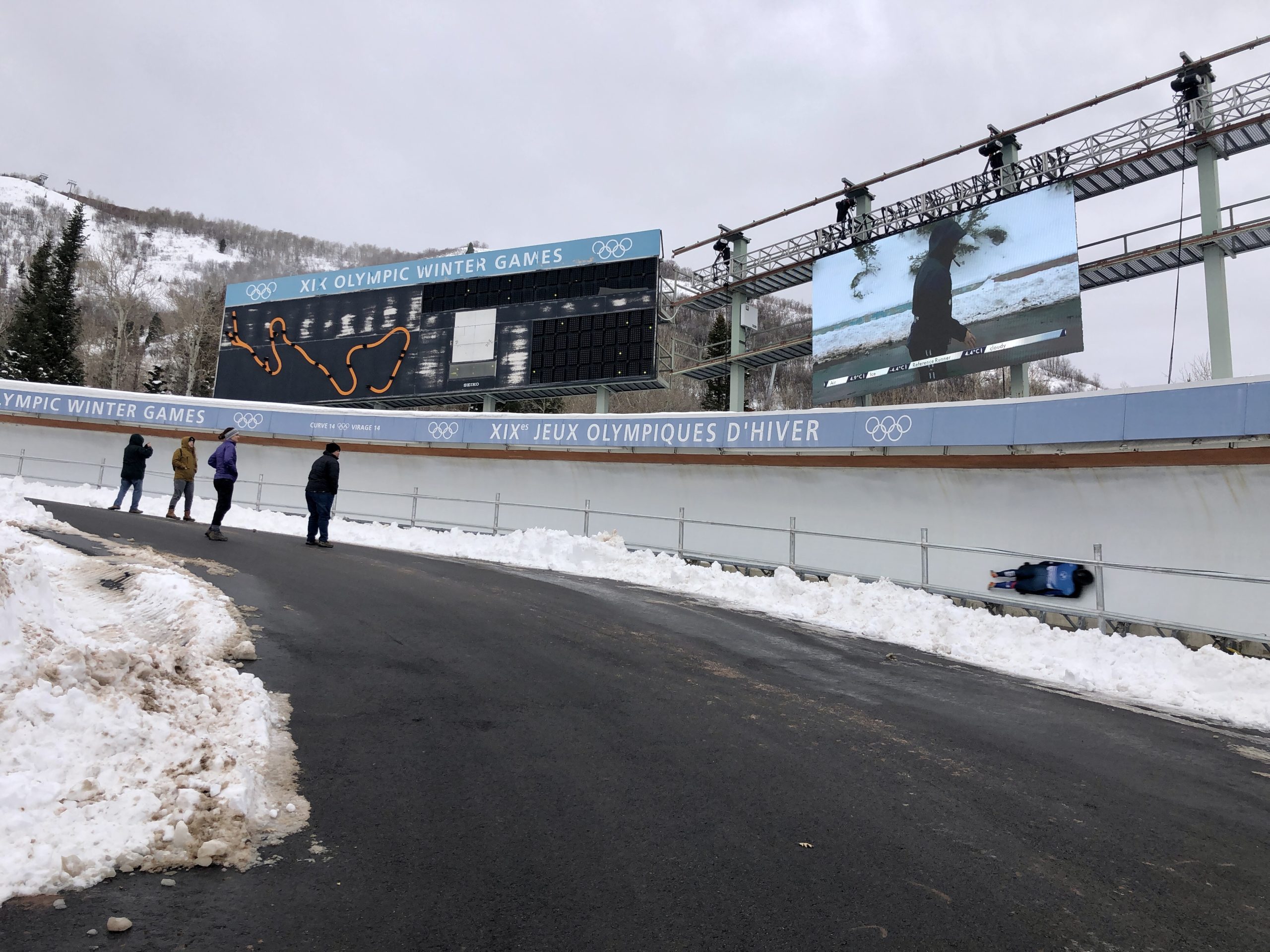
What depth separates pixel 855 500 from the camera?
14.3 m

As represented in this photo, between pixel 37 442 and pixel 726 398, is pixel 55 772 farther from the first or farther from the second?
pixel 726 398

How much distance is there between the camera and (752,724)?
503 cm

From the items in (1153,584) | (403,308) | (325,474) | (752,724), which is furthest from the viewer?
(403,308)

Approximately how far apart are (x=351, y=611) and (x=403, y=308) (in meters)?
19.3

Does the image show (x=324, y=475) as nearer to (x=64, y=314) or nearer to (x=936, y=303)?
(x=936, y=303)

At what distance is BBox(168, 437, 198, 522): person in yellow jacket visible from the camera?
48.1 ft

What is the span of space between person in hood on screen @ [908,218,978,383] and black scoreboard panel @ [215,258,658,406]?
24.2ft

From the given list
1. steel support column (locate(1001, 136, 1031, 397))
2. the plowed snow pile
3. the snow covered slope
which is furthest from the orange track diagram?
the snow covered slope

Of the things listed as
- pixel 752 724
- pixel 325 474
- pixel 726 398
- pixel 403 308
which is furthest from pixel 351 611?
pixel 726 398

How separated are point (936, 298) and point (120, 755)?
21.1 m

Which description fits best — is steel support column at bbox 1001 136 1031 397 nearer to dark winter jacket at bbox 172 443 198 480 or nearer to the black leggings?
the black leggings

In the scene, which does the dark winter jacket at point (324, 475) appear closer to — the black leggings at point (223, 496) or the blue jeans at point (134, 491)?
the black leggings at point (223, 496)

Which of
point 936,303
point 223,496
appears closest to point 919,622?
point 223,496

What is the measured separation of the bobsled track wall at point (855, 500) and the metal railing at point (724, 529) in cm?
6
